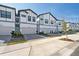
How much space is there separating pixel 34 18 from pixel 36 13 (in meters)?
Result: 0.12

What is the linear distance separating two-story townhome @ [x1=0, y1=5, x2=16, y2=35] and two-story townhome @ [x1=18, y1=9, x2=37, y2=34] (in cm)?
18

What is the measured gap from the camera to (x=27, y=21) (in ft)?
13.8

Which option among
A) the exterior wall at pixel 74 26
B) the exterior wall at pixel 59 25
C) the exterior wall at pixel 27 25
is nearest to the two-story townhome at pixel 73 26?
the exterior wall at pixel 74 26

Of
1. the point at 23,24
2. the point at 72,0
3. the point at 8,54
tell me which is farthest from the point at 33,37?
the point at 72,0

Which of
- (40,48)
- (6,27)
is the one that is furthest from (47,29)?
(6,27)

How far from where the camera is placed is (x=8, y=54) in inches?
Answer: 148

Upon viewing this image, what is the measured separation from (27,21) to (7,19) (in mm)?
478

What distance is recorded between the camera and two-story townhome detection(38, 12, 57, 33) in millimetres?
4195

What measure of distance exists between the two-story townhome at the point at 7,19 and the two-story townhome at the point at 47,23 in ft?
2.07

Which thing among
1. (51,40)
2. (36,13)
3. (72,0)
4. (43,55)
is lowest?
(43,55)

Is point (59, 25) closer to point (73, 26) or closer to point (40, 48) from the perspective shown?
point (73, 26)

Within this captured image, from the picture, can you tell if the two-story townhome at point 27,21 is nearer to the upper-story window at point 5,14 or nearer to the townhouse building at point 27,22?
the townhouse building at point 27,22

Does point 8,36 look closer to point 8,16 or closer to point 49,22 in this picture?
point 8,16

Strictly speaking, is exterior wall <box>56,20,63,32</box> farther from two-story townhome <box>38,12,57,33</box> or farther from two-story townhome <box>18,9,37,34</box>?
two-story townhome <box>18,9,37,34</box>
